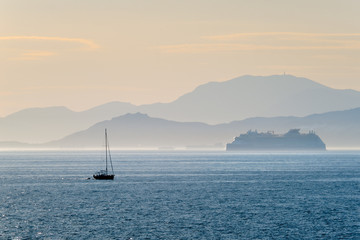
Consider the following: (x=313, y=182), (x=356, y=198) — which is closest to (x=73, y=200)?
(x=356, y=198)

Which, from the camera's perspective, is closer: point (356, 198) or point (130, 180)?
point (356, 198)

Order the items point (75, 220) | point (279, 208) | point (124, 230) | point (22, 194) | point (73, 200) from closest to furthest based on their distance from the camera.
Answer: point (124, 230) → point (75, 220) → point (279, 208) → point (73, 200) → point (22, 194)

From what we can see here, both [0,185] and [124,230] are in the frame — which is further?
[0,185]

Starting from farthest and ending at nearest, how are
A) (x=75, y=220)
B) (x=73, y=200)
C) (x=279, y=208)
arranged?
Result: (x=73, y=200) < (x=279, y=208) < (x=75, y=220)

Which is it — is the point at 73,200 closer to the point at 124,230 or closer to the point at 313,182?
the point at 124,230

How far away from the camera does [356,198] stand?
10400 cm

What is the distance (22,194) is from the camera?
378 ft

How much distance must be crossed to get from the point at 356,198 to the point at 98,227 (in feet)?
150

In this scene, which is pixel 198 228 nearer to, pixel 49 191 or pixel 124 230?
pixel 124 230

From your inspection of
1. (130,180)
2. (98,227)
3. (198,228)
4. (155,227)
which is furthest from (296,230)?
(130,180)

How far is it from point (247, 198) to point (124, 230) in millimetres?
36448

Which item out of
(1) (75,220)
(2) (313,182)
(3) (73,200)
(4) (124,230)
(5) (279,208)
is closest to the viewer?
(4) (124,230)

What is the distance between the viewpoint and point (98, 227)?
73312 mm

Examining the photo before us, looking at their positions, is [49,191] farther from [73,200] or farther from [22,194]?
[73,200]
